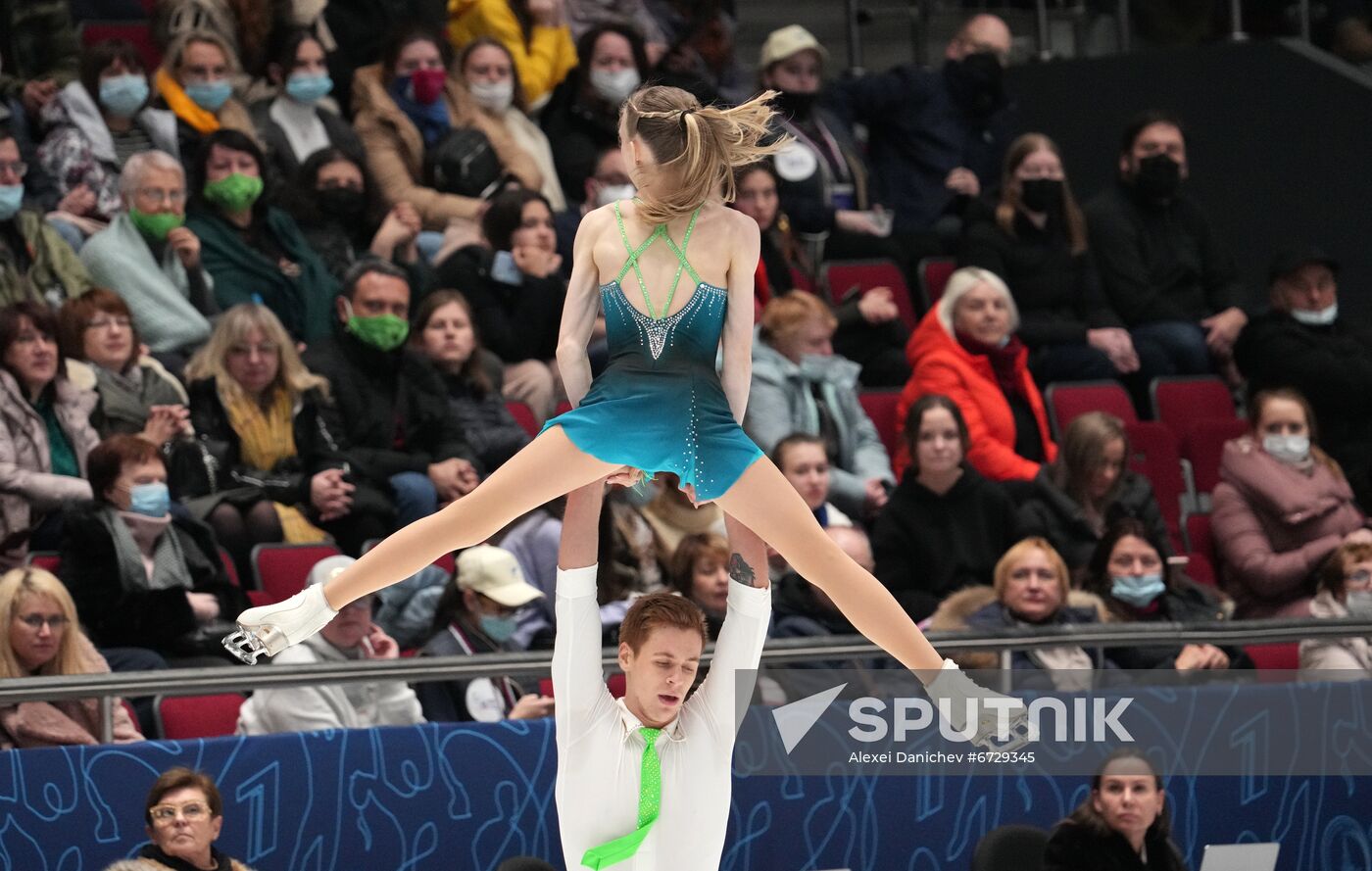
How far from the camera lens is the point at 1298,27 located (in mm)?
10547

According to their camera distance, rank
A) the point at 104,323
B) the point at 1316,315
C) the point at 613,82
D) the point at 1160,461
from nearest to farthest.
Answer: the point at 104,323, the point at 1160,461, the point at 1316,315, the point at 613,82

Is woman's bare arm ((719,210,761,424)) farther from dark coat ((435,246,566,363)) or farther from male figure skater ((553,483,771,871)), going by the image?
dark coat ((435,246,566,363))

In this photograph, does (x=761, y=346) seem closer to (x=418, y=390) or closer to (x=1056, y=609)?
(x=418, y=390)

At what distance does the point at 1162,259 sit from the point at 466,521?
5584 mm

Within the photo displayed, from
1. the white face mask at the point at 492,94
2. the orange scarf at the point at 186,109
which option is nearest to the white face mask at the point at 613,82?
the white face mask at the point at 492,94

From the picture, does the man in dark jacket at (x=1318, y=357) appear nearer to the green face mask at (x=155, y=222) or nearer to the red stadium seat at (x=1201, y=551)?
the red stadium seat at (x=1201, y=551)

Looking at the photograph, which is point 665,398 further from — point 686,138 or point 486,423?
point 486,423

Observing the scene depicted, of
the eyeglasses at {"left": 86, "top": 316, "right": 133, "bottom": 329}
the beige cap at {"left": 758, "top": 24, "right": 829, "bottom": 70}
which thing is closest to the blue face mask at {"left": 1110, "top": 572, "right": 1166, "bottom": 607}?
the beige cap at {"left": 758, "top": 24, "right": 829, "bottom": 70}

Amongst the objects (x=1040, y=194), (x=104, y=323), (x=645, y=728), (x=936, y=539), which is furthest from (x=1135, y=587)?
(x=104, y=323)

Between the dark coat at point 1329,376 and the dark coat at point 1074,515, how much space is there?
1262 mm

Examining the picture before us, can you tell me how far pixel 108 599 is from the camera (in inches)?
239

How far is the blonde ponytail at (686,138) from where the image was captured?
13.8ft

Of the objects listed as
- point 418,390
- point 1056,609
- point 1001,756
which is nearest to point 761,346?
point 418,390

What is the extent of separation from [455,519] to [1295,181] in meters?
6.66
